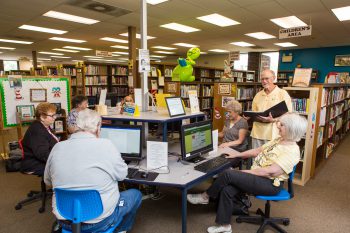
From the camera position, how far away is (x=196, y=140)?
2.32 metres

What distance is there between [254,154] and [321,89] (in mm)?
1783

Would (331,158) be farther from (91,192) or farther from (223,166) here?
(91,192)

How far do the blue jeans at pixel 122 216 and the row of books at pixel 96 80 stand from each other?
20.1 ft

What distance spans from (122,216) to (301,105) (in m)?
2.93

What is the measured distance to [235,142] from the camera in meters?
2.88

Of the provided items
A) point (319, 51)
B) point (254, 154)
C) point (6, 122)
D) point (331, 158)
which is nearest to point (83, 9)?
point (6, 122)

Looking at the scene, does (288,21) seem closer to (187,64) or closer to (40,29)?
(187,64)

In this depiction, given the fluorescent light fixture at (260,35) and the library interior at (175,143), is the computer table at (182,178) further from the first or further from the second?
the fluorescent light fixture at (260,35)

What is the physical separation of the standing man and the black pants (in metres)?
0.98

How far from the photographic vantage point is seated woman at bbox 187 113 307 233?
2.03 meters

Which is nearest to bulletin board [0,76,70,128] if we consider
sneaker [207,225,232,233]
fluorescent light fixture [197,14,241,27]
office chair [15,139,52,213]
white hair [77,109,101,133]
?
office chair [15,139,52,213]

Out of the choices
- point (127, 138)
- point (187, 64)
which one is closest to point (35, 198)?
point (127, 138)

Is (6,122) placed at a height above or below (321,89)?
below

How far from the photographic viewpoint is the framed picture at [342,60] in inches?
360
